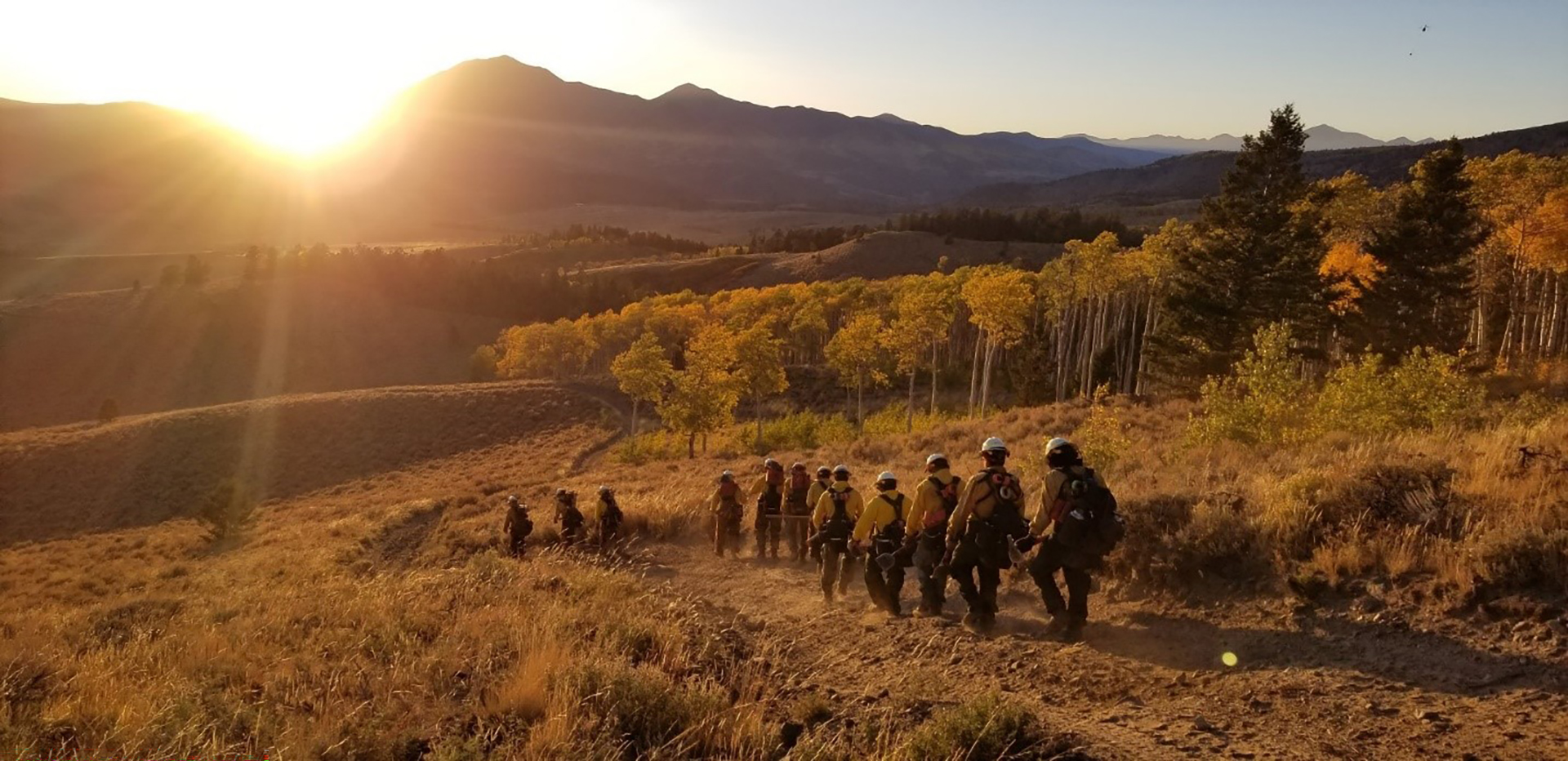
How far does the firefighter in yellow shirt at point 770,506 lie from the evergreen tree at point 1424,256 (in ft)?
96.9

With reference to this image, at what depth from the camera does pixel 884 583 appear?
34.2ft

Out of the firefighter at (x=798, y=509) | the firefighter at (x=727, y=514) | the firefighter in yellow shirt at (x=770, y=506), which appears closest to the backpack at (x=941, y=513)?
the firefighter at (x=798, y=509)

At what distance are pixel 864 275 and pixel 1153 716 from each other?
5872 inches

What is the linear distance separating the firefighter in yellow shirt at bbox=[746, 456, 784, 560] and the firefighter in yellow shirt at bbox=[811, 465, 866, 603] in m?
3.41

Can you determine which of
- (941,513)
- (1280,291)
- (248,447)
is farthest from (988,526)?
(248,447)

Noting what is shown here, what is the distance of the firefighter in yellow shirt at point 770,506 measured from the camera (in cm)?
1554

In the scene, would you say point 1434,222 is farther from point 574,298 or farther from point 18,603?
point 574,298

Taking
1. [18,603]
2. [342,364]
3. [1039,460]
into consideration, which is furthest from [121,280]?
[1039,460]

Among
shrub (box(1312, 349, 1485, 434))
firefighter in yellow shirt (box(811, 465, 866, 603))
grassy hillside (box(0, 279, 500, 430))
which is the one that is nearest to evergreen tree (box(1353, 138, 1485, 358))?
shrub (box(1312, 349, 1485, 434))

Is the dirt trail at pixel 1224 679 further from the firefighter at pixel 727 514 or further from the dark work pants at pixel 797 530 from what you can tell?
the firefighter at pixel 727 514

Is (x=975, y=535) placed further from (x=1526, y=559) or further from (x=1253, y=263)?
(x=1253, y=263)

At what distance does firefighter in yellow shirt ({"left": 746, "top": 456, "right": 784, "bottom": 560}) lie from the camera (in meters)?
15.5

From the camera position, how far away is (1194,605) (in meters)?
8.52

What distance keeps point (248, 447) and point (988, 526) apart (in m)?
66.9
